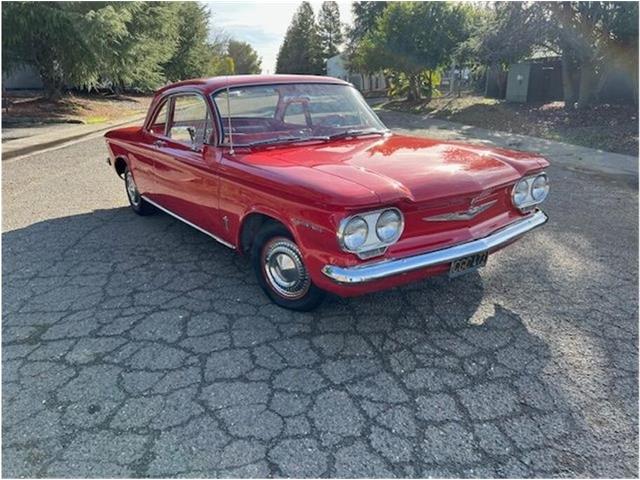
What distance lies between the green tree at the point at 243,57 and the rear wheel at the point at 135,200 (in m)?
64.1

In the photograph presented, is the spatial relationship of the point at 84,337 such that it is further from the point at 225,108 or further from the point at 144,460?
the point at 225,108

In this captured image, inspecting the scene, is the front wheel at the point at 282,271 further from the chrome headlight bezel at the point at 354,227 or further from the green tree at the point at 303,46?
the green tree at the point at 303,46

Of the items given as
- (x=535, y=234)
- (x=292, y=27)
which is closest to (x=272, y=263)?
(x=535, y=234)

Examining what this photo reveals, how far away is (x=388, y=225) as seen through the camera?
8.98 feet

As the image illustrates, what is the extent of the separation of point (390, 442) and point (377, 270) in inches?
35.7

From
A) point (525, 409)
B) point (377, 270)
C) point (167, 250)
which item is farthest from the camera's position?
point (167, 250)

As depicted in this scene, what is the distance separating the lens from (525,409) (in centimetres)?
244

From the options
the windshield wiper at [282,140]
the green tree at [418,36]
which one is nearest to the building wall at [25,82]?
the green tree at [418,36]

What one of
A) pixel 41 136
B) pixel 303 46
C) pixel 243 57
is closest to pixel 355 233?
pixel 41 136

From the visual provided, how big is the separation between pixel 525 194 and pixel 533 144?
8657 mm

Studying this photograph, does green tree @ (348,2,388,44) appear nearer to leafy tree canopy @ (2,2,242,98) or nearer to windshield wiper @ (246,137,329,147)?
leafy tree canopy @ (2,2,242,98)

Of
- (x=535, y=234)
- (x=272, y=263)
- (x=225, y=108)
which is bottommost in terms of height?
(x=535, y=234)

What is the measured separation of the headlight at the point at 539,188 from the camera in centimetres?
353

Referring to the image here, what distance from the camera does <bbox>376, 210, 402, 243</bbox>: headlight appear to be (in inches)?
107
